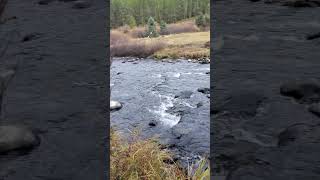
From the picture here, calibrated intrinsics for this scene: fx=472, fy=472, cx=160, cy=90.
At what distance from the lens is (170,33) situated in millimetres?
13078

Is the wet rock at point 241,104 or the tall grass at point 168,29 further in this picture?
the tall grass at point 168,29

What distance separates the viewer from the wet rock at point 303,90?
4.02ft

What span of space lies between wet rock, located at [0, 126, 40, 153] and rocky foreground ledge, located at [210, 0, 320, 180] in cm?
49

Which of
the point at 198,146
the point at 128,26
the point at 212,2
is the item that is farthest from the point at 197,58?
the point at 212,2

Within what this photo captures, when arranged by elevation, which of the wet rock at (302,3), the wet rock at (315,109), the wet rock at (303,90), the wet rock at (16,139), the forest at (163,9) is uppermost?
the wet rock at (302,3)

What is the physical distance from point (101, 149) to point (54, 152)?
0.42 feet

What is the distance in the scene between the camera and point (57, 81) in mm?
1293

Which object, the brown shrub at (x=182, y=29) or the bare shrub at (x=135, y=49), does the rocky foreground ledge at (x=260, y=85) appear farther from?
the brown shrub at (x=182, y=29)

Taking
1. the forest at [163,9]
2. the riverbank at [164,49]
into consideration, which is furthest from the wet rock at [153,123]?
the forest at [163,9]

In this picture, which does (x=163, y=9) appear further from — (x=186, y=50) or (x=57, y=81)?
(x=57, y=81)

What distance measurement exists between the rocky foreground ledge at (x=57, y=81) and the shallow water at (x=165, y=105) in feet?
9.27

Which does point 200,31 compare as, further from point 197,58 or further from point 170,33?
point 197,58

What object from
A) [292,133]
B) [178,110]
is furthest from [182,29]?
[292,133]

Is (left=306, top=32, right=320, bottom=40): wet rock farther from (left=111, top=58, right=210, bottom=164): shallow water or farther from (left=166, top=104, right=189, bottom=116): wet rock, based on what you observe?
(left=166, top=104, right=189, bottom=116): wet rock
